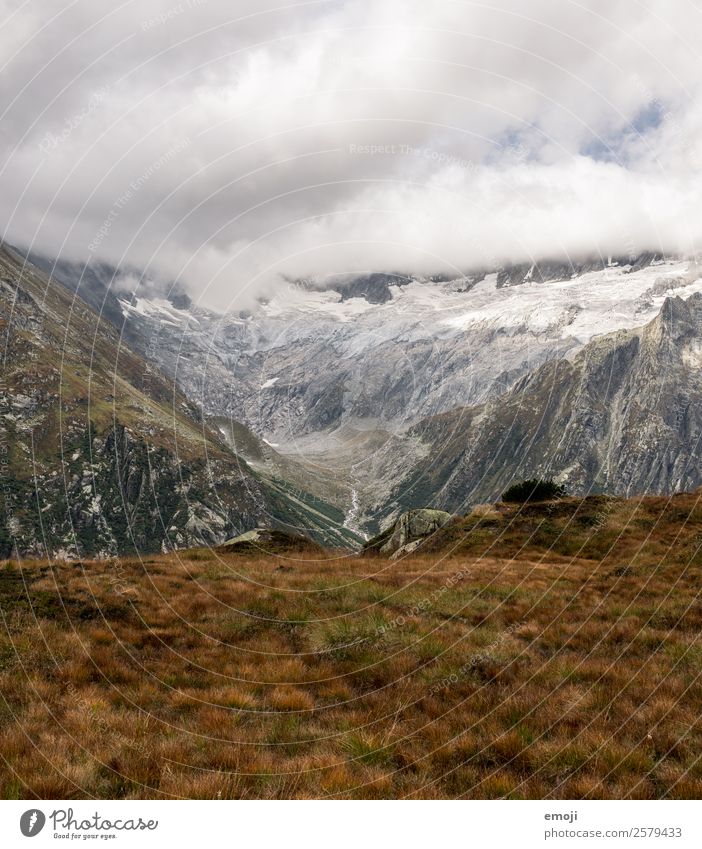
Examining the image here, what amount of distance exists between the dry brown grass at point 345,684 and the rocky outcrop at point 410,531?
1214 cm

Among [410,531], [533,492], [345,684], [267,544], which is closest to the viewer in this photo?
[345,684]

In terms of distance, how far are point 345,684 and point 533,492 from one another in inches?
1046

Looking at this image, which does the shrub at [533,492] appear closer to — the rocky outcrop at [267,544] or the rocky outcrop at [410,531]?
the rocky outcrop at [410,531]

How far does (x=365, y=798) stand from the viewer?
22.6 feet

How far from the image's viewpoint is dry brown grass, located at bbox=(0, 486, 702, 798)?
7.20 metres

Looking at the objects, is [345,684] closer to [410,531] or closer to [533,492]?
[410,531]

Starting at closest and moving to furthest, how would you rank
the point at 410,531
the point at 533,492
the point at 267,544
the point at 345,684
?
the point at 345,684, the point at 267,544, the point at 410,531, the point at 533,492

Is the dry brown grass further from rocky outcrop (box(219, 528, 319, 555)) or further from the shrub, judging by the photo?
the shrub

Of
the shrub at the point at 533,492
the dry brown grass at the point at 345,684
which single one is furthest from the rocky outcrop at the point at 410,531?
the dry brown grass at the point at 345,684

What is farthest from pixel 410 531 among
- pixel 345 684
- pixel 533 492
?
pixel 345 684

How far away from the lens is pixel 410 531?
3256cm

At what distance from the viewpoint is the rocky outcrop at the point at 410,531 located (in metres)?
31.6
